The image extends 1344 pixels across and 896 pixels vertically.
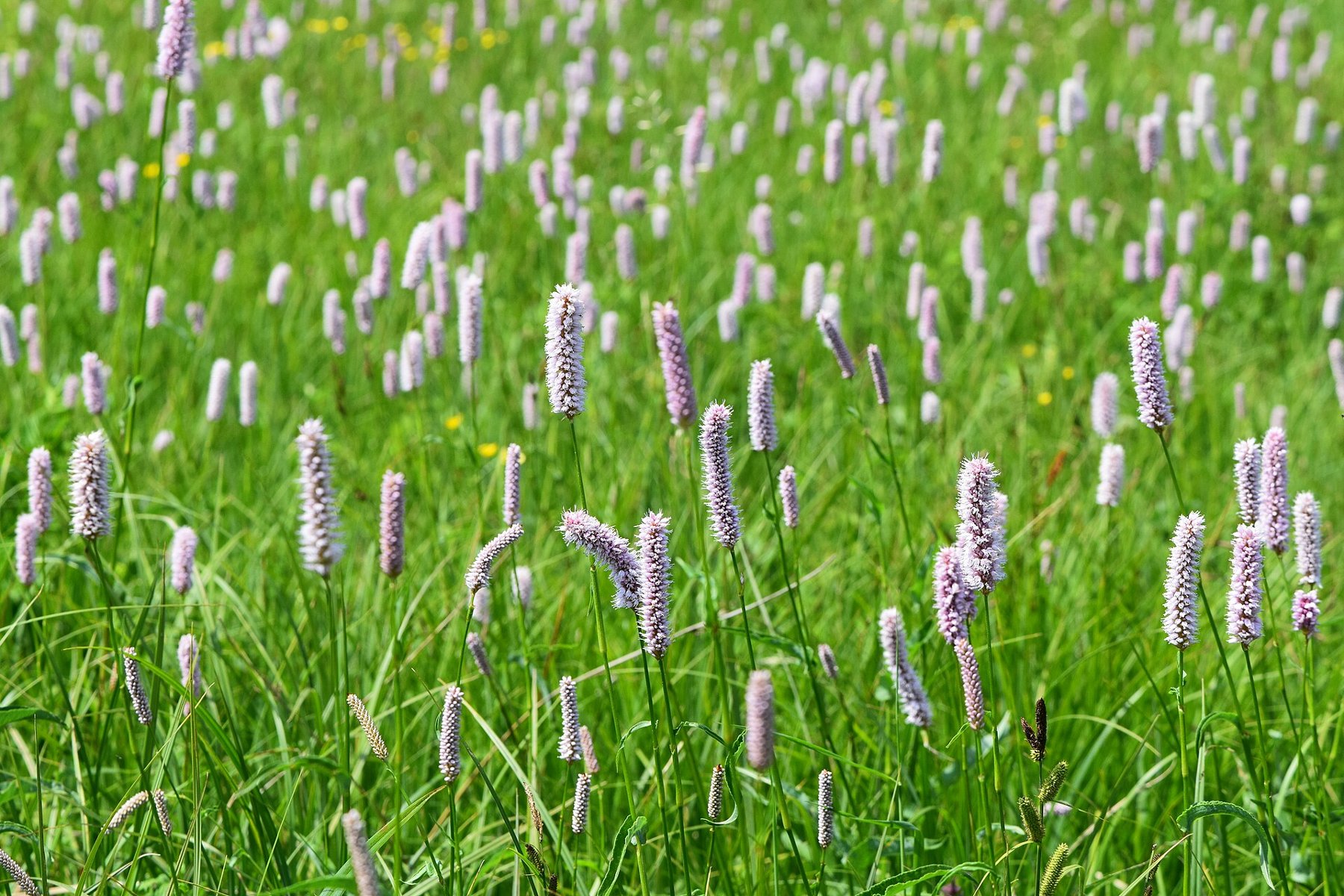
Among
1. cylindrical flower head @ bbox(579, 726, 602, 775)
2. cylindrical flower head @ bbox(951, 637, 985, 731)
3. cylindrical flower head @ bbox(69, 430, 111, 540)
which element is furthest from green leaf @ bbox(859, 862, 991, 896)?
cylindrical flower head @ bbox(69, 430, 111, 540)

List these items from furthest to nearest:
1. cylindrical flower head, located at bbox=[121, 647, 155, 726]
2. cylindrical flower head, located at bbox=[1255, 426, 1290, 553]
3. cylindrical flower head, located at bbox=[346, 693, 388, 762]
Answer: cylindrical flower head, located at bbox=[1255, 426, 1290, 553]
cylindrical flower head, located at bbox=[121, 647, 155, 726]
cylindrical flower head, located at bbox=[346, 693, 388, 762]

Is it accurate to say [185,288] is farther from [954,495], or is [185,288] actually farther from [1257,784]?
[1257,784]

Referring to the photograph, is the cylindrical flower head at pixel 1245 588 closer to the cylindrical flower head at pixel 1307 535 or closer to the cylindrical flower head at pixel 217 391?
the cylindrical flower head at pixel 1307 535

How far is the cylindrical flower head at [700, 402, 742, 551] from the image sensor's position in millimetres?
1758

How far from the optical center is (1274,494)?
2131 mm

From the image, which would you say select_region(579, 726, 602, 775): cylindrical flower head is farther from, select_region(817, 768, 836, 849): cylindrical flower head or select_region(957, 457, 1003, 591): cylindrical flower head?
select_region(957, 457, 1003, 591): cylindrical flower head

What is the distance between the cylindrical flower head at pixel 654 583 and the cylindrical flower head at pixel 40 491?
1.09 meters

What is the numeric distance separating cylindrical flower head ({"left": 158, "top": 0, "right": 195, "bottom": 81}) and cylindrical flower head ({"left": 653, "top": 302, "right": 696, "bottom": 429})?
1.08m

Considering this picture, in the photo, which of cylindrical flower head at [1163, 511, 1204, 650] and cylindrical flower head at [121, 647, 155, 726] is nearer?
cylindrical flower head at [1163, 511, 1204, 650]

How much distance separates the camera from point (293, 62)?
9469 millimetres

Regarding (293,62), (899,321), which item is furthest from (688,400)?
(293,62)

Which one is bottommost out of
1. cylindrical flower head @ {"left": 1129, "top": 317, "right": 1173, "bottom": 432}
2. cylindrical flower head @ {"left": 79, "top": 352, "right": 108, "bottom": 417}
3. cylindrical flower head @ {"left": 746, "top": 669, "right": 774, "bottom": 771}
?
cylindrical flower head @ {"left": 746, "top": 669, "right": 774, "bottom": 771}

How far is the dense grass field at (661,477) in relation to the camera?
204cm

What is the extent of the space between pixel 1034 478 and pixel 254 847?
7.26ft
